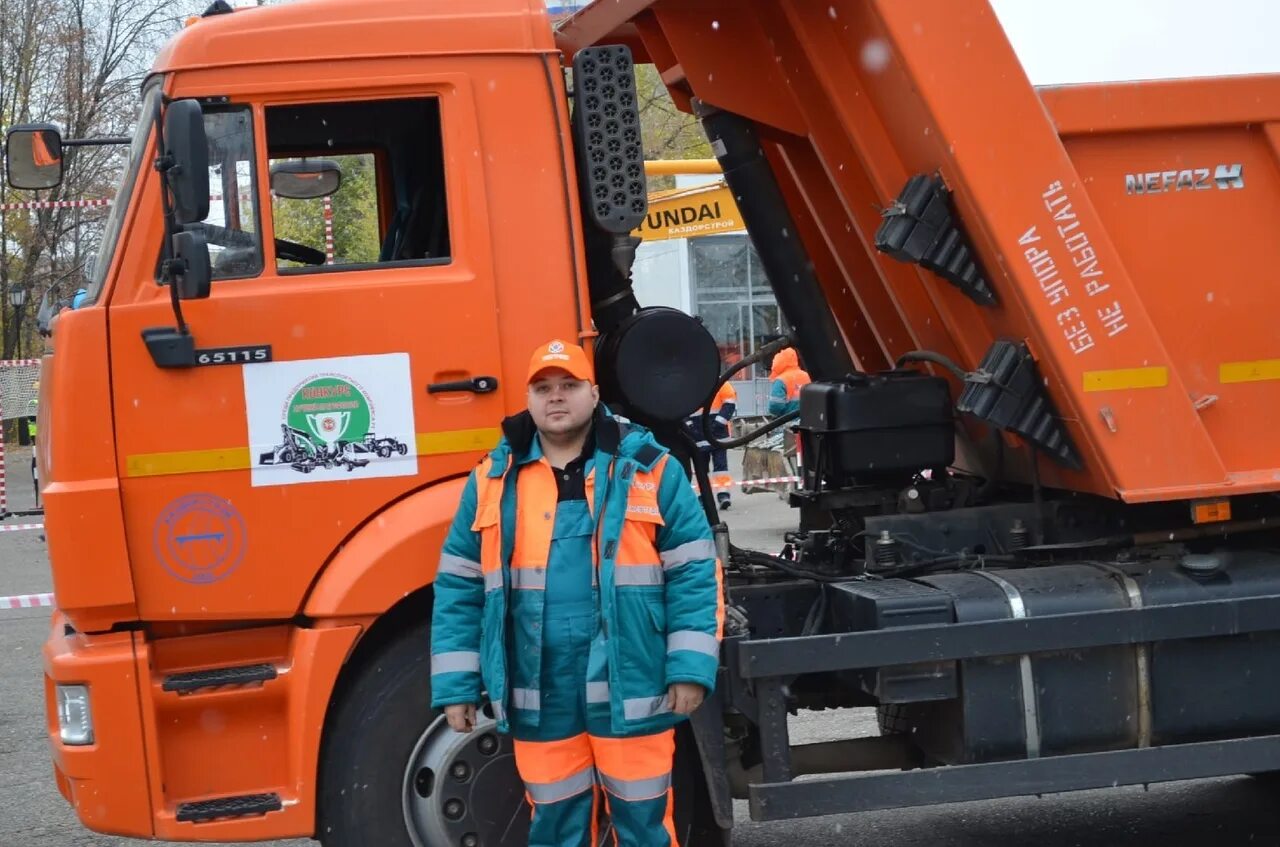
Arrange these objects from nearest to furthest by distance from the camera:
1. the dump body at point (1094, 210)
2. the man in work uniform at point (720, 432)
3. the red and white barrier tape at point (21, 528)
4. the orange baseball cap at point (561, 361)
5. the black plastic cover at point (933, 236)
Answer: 1. the orange baseball cap at point (561, 361)
2. the dump body at point (1094, 210)
3. the black plastic cover at point (933, 236)
4. the man in work uniform at point (720, 432)
5. the red and white barrier tape at point (21, 528)

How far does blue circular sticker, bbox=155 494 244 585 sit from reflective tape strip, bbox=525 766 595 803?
1084mm

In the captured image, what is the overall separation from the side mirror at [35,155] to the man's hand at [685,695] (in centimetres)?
289

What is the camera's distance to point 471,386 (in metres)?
4.29

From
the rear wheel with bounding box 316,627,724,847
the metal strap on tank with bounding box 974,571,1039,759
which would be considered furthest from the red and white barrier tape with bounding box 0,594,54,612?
the metal strap on tank with bounding box 974,571,1039,759

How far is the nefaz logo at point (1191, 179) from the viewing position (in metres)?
4.57

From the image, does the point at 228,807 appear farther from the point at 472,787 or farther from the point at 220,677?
the point at 472,787

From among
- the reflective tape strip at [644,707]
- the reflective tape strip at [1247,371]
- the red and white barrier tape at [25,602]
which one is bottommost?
the red and white barrier tape at [25,602]

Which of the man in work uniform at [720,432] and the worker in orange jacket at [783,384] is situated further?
the worker in orange jacket at [783,384]

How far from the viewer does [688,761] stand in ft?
14.6

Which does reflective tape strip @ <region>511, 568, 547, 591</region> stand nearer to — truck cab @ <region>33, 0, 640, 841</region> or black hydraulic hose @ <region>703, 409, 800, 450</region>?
truck cab @ <region>33, 0, 640, 841</region>

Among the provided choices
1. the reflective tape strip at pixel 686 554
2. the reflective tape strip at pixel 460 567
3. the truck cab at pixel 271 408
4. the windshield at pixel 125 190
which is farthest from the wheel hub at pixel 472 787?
the windshield at pixel 125 190

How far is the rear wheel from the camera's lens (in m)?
4.27

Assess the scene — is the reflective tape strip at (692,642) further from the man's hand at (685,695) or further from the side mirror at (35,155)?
the side mirror at (35,155)

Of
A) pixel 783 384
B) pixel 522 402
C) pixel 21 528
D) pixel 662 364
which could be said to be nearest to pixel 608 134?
pixel 662 364
